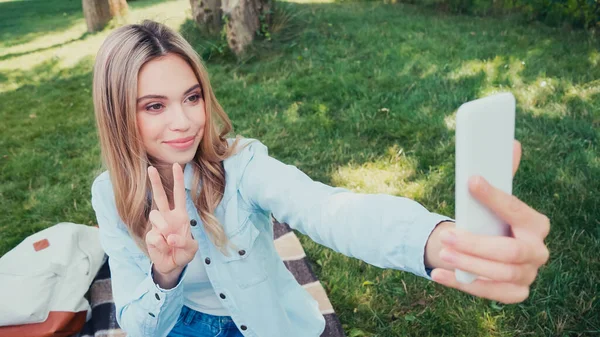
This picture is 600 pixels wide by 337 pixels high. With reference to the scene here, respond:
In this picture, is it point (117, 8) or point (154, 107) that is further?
point (117, 8)

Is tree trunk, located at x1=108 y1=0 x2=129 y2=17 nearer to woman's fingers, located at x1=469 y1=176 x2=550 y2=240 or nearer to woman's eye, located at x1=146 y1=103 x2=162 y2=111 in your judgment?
woman's eye, located at x1=146 y1=103 x2=162 y2=111

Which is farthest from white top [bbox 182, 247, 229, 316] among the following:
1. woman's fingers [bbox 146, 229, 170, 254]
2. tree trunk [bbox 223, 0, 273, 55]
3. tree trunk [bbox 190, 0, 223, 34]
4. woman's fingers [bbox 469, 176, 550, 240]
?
tree trunk [bbox 190, 0, 223, 34]

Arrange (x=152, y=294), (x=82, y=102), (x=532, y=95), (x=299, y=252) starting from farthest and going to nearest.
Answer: (x=82, y=102) < (x=532, y=95) < (x=299, y=252) < (x=152, y=294)

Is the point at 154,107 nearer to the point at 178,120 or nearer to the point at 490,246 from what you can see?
the point at 178,120

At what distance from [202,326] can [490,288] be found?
4.56 ft

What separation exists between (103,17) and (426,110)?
26.4 ft

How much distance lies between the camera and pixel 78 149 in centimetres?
468

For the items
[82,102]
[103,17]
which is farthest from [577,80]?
[103,17]

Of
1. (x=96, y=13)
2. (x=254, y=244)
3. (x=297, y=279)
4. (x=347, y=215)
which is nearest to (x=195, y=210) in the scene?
(x=254, y=244)

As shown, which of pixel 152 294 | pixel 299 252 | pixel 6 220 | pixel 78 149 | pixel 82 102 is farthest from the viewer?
pixel 82 102

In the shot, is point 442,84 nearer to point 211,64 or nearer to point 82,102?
point 211,64

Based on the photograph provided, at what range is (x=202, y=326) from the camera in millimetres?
1992

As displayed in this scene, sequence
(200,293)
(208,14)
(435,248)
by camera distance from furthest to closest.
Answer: (208,14) < (200,293) < (435,248)

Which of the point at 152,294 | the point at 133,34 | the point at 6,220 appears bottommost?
the point at 6,220
